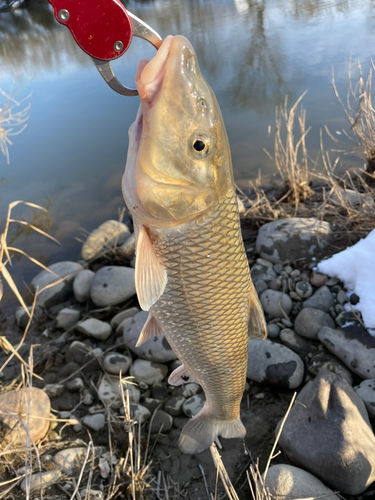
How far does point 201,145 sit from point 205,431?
5.83 feet

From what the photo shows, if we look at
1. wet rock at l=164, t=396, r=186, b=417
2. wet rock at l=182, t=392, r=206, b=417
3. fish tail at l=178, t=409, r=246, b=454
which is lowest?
wet rock at l=164, t=396, r=186, b=417

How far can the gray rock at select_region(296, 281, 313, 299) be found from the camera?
389 cm

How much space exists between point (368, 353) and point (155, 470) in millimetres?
2021

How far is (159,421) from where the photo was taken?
10.5 feet

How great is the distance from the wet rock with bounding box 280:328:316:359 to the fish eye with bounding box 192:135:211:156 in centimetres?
265

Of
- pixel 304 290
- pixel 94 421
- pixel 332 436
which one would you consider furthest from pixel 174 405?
pixel 304 290

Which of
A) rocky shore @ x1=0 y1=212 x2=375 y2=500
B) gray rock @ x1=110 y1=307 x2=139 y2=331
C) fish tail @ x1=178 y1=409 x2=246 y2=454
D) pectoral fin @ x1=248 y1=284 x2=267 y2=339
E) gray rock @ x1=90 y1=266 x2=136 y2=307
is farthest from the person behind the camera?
gray rock @ x1=90 y1=266 x2=136 y2=307

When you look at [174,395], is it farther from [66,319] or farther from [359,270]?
[359,270]

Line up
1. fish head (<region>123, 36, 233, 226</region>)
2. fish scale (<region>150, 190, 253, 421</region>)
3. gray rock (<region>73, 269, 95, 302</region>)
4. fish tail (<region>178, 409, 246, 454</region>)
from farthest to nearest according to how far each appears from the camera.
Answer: gray rock (<region>73, 269, 95, 302</region>), fish tail (<region>178, 409, 246, 454</region>), fish scale (<region>150, 190, 253, 421</region>), fish head (<region>123, 36, 233, 226</region>)

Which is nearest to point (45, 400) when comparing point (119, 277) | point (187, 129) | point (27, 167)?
point (119, 277)

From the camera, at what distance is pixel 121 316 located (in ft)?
14.0

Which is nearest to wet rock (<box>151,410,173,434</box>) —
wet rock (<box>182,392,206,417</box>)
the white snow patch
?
wet rock (<box>182,392,206,417</box>)

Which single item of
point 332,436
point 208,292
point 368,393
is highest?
point 208,292

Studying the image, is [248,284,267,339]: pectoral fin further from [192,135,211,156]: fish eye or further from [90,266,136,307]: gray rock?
[90,266,136,307]: gray rock
